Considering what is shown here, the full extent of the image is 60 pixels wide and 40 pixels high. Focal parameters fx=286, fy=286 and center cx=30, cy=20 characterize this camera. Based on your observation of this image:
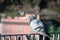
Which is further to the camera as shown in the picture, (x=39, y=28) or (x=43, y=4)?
(x=43, y=4)

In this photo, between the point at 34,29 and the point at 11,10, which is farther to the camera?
the point at 11,10

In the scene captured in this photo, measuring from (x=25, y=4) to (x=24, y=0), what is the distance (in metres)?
0.55

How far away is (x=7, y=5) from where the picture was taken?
23.7 m

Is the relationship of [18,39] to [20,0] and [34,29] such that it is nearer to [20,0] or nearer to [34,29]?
[34,29]

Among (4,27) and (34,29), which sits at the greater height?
(34,29)

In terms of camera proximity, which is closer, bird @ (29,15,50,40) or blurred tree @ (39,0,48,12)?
bird @ (29,15,50,40)

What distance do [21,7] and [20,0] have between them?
1.37 m

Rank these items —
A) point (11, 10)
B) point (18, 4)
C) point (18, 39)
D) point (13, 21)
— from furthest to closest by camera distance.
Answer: point (18, 4)
point (11, 10)
point (13, 21)
point (18, 39)

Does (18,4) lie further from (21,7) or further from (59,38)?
(59,38)

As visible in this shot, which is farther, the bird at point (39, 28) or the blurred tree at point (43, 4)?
the blurred tree at point (43, 4)

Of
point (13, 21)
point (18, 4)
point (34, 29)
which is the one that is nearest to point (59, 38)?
point (34, 29)

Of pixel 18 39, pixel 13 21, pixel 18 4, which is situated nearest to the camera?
pixel 18 39

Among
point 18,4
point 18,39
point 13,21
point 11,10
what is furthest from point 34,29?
point 18,4

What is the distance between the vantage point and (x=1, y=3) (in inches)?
927
